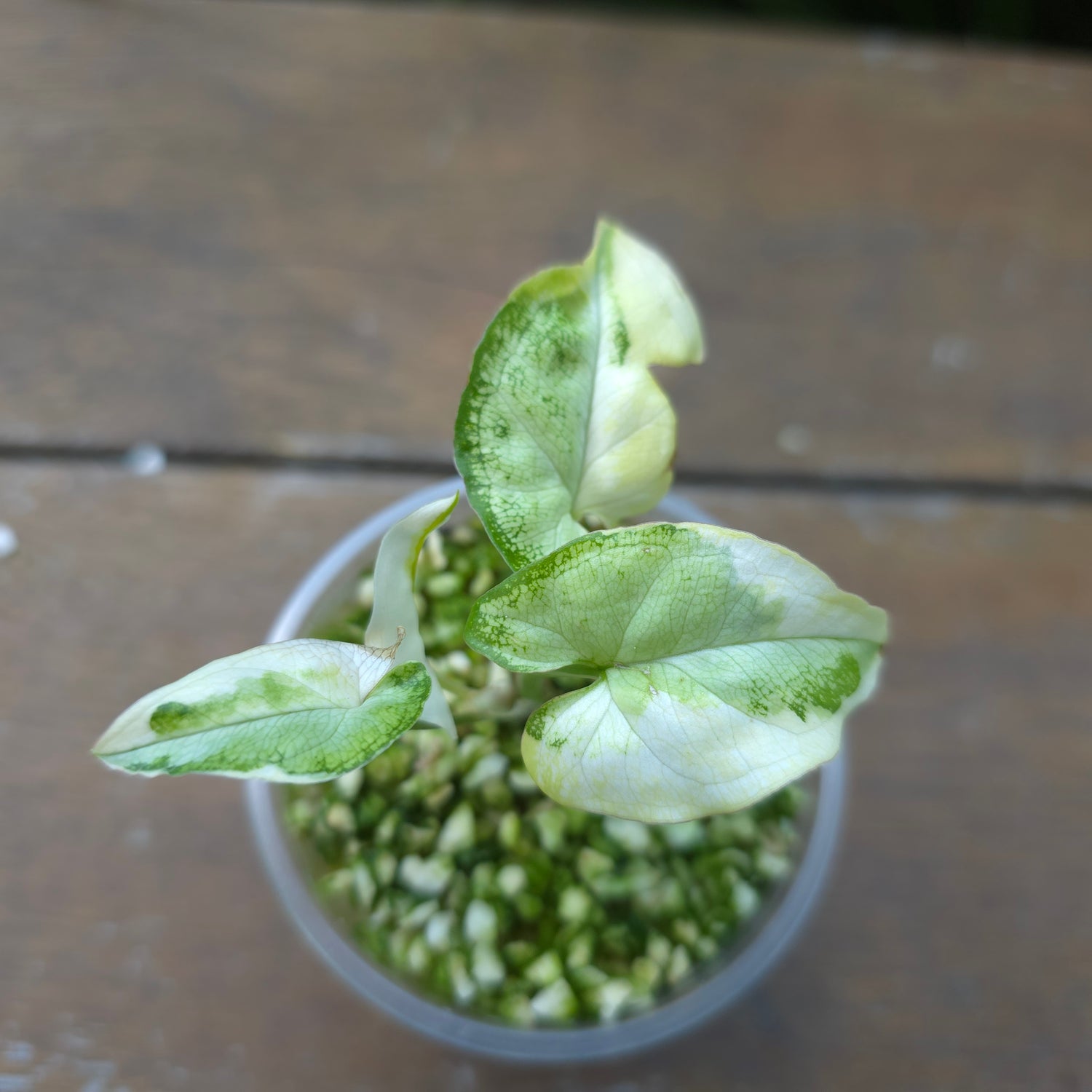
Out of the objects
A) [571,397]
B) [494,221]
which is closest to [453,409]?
[494,221]

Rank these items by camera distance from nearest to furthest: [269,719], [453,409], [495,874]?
[269,719]
[495,874]
[453,409]

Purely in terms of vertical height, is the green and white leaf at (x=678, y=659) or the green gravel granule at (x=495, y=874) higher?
the green and white leaf at (x=678, y=659)

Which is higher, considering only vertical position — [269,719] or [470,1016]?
[269,719]

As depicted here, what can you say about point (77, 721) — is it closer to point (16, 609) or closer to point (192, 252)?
point (16, 609)

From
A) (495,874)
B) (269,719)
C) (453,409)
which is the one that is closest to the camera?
(269,719)

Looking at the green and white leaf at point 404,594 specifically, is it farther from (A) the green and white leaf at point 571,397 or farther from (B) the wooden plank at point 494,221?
(B) the wooden plank at point 494,221

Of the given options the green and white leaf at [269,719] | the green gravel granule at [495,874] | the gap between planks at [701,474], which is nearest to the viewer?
the green and white leaf at [269,719]

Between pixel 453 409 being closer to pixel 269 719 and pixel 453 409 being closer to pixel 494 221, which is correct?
pixel 494 221

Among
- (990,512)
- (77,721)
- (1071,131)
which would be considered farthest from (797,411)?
(77,721)

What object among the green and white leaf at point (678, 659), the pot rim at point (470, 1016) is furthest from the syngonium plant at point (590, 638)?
Answer: the pot rim at point (470, 1016)
